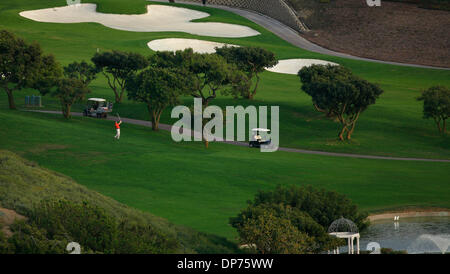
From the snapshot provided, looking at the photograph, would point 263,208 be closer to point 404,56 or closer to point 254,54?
point 254,54

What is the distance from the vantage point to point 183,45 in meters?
113

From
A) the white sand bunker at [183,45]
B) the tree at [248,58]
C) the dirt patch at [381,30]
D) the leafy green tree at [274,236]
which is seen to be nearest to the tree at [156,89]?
the tree at [248,58]

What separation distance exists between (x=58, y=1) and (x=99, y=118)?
246 feet

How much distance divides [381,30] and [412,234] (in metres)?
89.6

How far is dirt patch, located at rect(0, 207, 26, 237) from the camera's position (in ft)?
85.5

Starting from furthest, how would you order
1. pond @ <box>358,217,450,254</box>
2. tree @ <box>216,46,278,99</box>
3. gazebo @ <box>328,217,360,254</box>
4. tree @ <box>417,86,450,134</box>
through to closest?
tree @ <box>216,46,278,99</box> < tree @ <box>417,86,450,134</box> < pond @ <box>358,217,450,254</box> < gazebo @ <box>328,217,360,254</box>

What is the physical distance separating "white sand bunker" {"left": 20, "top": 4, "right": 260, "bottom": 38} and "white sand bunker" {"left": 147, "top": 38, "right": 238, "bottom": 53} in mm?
10627

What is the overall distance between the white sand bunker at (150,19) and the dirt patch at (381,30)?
13012 millimetres

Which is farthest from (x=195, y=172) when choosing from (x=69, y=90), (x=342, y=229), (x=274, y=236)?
(x=69, y=90)
